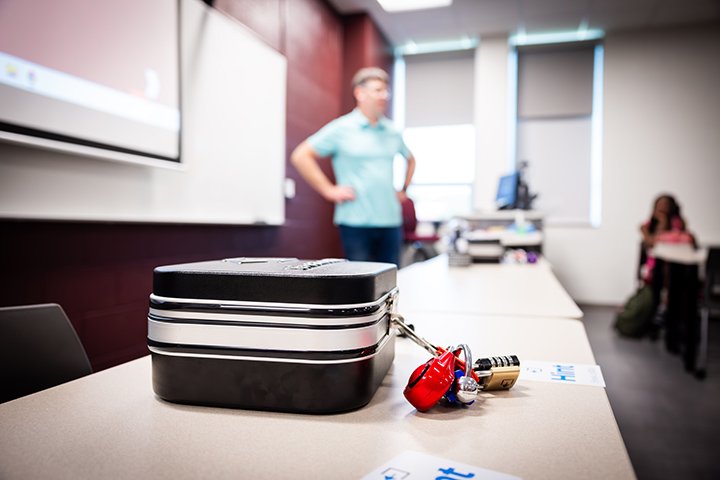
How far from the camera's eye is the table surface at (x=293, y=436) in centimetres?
46

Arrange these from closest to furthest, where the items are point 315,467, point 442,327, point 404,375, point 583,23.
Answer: point 315,467 → point 404,375 → point 442,327 → point 583,23

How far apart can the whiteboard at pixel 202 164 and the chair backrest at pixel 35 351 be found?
103 centimetres

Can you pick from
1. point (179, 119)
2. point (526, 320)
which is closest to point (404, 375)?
point (526, 320)

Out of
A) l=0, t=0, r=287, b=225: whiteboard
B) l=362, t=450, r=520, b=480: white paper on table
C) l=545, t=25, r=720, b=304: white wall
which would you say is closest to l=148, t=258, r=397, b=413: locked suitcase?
l=362, t=450, r=520, b=480: white paper on table

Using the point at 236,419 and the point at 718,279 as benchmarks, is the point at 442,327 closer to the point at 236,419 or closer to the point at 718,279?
the point at 236,419

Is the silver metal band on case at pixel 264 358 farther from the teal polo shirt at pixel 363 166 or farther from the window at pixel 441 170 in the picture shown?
the window at pixel 441 170

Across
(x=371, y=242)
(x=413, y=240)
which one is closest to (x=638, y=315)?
(x=413, y=240)

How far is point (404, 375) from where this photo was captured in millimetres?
739

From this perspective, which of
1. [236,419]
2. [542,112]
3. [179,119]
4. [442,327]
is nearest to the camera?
[236,419]

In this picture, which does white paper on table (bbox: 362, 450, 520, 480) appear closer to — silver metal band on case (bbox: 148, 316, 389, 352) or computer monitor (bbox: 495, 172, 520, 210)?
silver metal band on case (bbox: 148, 316, 389, 352)

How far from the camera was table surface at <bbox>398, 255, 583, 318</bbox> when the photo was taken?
50.1 inches

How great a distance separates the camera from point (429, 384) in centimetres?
58

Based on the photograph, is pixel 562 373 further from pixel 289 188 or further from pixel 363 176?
pixel 289 188

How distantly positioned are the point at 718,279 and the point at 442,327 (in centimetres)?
423
